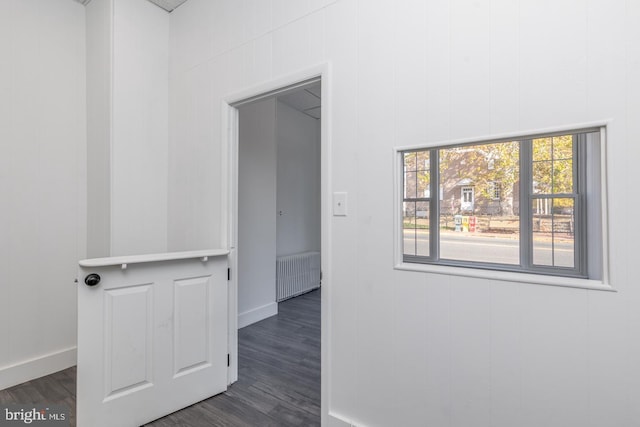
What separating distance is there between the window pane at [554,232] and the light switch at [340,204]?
0.89 m

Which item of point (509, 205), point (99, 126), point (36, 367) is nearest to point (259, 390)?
point (36, 367)

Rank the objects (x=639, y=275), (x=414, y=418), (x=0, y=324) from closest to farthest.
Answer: (x=639, y=275) → (x=414, y=418) → (x=0, y=324)

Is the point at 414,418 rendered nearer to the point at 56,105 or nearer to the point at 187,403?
the point at 187,403

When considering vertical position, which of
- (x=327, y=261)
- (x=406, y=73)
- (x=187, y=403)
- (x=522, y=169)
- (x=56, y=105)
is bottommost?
(x=187, y=403)

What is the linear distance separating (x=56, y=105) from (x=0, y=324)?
1.75m

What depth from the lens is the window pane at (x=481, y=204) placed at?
1.35 metres

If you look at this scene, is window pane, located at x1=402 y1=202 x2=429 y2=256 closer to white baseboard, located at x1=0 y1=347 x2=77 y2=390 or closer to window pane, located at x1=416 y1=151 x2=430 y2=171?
window pane, located at x1=416 y1=151 x2=430 y2=171

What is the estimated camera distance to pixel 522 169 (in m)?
1.33

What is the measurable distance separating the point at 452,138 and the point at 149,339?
2082mm

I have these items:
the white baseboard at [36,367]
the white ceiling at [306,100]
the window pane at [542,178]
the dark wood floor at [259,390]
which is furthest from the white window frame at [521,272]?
the white ceiling at [306,100]

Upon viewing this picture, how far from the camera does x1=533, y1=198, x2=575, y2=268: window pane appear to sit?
124cm

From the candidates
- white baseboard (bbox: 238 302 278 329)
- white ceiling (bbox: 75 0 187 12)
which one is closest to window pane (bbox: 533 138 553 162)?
white ceiling (bbox: 75 0 187 12)

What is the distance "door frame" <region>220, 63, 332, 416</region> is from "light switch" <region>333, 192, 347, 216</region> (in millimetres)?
40

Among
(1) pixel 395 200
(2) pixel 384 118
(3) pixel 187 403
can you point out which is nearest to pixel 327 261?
(1) pixel 395 200
